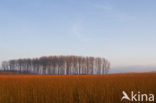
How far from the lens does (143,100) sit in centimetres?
392

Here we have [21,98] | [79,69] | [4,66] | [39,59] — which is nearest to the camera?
[21,98]

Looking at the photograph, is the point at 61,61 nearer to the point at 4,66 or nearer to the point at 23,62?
the point at 23,62

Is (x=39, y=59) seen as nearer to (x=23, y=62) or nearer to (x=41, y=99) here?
(x=23, y=62)

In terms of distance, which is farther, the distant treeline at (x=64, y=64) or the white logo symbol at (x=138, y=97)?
the distant treeline at (x=64, y=64)

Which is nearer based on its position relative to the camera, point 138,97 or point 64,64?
point 138,97

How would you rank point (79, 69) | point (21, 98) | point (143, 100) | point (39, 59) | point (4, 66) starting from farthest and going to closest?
point (4, 66)
point (39, 59)
point (79, 69)
point (21, 98)
point (143, 100)

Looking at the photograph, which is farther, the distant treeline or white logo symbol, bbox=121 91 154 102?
the distant treeline

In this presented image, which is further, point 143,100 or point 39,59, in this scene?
point 39,59

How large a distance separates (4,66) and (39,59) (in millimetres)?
10881

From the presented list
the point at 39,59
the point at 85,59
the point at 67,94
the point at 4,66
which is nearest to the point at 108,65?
the point at 85,59

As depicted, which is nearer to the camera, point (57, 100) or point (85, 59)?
point (57, 100)

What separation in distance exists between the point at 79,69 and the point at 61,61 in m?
4.75

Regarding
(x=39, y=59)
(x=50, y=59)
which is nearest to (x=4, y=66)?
(x=39, y=59)

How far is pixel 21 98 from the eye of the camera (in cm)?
424
